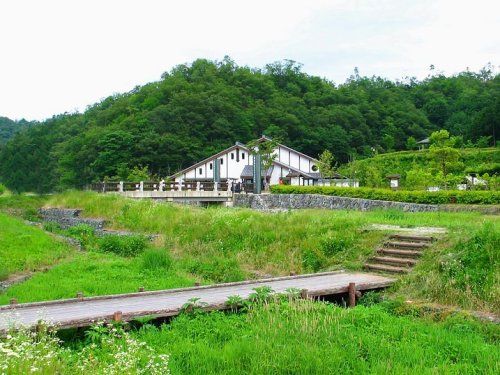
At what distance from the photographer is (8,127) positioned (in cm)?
13925

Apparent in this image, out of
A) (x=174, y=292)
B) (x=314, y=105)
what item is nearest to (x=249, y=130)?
(x=314, y=105)

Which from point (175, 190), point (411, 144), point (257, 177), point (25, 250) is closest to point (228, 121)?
point (411, 144)

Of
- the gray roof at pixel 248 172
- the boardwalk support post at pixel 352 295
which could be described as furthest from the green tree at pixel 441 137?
the boardwalk support post at pixel 352 295

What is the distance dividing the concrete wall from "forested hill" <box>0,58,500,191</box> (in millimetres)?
26069

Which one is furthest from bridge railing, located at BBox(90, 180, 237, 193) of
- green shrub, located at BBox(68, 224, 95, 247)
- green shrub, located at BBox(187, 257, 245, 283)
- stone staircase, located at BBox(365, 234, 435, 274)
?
stone staircase, located at BBox(365, 234, 435, 274)

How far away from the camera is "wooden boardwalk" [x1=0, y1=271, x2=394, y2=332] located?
7.95 metres

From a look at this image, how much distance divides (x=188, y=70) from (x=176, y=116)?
26.8 metres

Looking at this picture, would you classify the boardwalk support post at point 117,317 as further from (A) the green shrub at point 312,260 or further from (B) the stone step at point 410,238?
(B) the stone step at point 410,238

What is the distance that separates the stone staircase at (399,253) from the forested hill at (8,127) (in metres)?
129

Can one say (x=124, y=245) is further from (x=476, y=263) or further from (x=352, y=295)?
(x=476, y=263)

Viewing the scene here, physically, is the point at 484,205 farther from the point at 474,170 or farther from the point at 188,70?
the point at 188,70

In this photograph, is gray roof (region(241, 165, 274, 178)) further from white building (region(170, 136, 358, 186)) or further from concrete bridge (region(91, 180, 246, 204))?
concrete bridge (region(91, 180, 246, 204))

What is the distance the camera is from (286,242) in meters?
16.3

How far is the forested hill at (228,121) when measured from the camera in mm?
64500
